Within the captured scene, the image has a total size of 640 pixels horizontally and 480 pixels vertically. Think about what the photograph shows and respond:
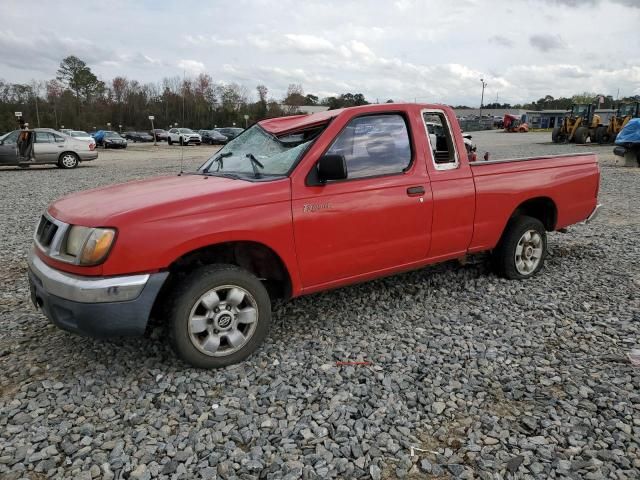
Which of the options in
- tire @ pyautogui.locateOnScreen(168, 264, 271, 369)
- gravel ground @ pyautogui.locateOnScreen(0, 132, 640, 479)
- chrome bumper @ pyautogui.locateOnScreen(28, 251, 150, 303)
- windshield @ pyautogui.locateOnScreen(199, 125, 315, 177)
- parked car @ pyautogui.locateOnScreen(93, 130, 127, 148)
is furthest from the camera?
parked car @ pyautogui.locateOnScreen(93, 130, 127, 148)

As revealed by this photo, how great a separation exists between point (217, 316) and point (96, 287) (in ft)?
2.57

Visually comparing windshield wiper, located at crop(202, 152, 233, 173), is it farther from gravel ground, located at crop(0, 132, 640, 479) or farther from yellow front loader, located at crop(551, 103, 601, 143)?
yellow front loader, located at crop(551, 103, 601, 143)

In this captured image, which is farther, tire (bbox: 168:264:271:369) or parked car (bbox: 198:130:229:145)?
parked car (bbox: 198:130:229:145)

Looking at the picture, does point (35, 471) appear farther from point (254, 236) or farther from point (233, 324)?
point (254, 236)

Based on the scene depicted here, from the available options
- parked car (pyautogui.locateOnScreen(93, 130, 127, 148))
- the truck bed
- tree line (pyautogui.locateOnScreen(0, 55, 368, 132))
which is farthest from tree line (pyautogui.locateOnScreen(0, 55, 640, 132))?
the truck bed

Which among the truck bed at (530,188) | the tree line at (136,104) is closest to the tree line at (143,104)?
the tree line at (136,104)

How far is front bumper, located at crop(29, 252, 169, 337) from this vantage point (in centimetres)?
288

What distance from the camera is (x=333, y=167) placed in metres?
3.35

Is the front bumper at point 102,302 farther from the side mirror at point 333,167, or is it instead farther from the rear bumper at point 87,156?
the rear bumper at point 87,156

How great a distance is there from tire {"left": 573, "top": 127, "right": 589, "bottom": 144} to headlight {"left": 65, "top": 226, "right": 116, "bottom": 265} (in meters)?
32.7

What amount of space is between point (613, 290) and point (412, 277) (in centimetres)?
196

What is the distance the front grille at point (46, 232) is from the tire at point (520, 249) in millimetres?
4039

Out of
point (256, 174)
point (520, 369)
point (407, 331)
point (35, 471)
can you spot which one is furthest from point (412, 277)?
point (35, 471)

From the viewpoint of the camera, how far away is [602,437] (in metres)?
2.59
